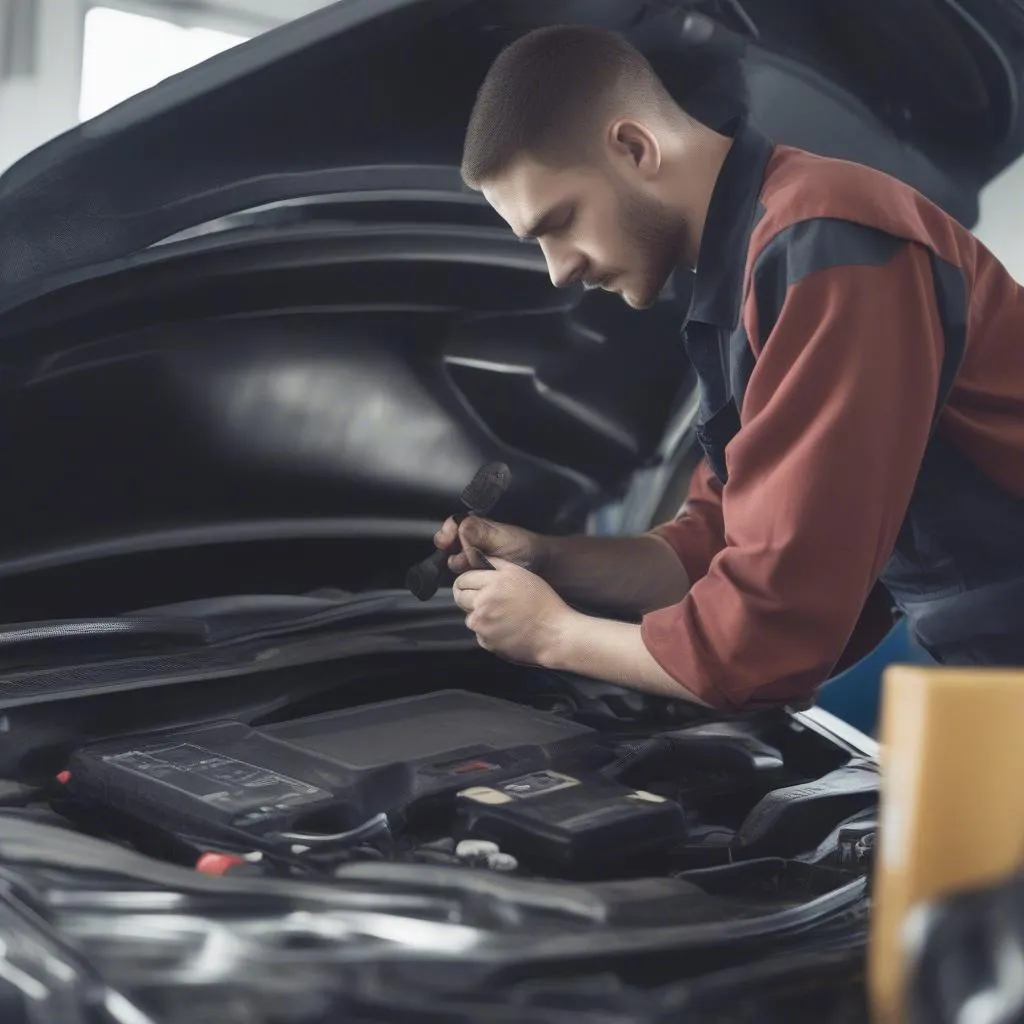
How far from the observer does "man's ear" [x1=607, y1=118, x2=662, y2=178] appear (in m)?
1.29

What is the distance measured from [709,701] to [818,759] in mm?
228

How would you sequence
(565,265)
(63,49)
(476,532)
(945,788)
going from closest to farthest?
(945,788), (63,49), (565,265), (476,532)

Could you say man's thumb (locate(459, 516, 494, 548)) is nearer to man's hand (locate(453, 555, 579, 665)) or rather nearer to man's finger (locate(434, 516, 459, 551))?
man's finger (locate(434, 516, 459, 551))

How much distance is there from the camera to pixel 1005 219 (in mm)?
1583

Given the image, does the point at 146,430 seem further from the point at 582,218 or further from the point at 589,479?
the point at 589,479

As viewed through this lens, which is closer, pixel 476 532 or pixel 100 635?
pixel 100 635

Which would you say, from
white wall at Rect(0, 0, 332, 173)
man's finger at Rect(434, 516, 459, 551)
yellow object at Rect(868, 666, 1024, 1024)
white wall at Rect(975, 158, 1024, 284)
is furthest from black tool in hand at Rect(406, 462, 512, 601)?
yellow object at Rect(868, 666, 1024, 1024)

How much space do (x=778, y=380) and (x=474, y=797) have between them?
0.46 m

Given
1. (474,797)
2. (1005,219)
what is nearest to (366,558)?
(474,797)

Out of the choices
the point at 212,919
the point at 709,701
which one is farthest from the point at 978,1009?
the point at 709,701

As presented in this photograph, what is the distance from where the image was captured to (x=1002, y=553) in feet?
4.23

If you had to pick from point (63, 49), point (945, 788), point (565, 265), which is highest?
point (63, 49)

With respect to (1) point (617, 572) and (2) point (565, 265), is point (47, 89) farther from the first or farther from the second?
(1) point (617, 572)

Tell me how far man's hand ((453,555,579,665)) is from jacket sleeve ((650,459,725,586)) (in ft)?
1.07
